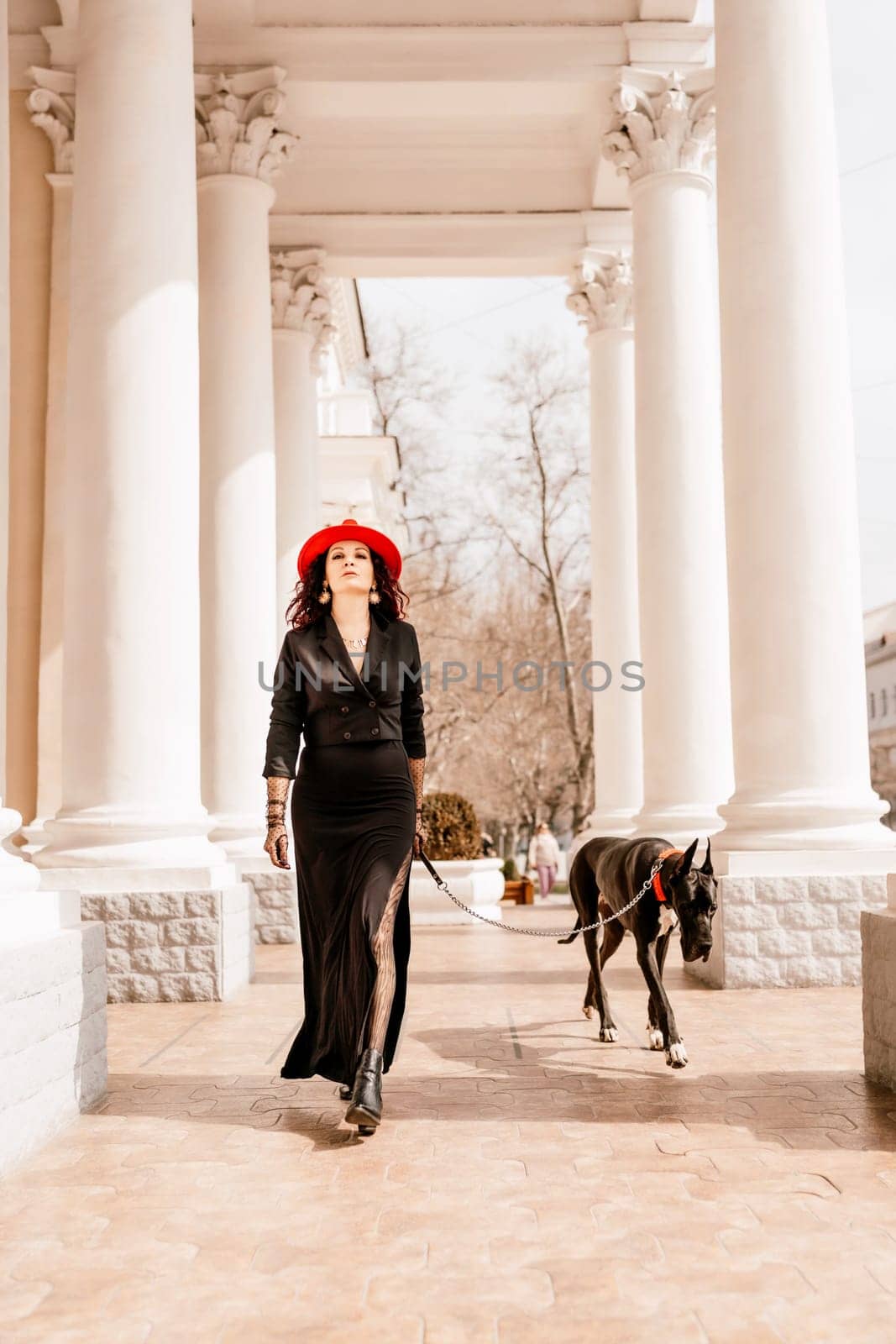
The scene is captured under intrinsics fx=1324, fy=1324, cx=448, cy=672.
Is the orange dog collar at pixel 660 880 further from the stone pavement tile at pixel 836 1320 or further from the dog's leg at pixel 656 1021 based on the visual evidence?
the stone pavement tile at pixel 836 1320

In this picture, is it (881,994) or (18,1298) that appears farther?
(881,994)

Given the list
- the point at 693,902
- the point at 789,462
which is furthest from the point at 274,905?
the point at 693,902

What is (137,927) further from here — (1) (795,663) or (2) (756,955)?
(1) (795,663)

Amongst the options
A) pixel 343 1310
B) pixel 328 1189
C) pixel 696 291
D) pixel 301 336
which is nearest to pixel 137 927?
pixel 328 1189

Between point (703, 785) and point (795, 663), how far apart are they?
21.7 ft

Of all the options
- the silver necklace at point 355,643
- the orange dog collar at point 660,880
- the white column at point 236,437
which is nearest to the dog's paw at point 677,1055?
the orange dog collar at point 660,880

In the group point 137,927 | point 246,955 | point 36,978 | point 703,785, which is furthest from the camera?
point 703,785

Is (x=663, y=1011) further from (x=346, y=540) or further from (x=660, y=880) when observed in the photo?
(x=346, y=540)

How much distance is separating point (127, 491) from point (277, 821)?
6.80 metres

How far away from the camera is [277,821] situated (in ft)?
34.2

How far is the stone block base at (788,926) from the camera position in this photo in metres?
16.3

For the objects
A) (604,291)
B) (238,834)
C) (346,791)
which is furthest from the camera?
(604,291)

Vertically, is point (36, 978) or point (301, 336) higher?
point (301, 336)

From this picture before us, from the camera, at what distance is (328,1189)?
7906 mm
